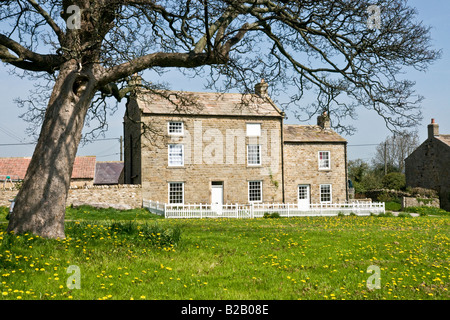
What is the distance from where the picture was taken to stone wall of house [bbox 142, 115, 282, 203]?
2992 cm

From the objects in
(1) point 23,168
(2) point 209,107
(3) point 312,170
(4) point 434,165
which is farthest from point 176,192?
(1) point 23,168

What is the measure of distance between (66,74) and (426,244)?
37.1 feet

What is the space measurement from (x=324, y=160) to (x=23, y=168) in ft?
107

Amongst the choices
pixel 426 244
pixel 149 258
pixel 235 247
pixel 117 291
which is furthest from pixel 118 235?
pixel 426 244

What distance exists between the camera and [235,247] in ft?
36.3

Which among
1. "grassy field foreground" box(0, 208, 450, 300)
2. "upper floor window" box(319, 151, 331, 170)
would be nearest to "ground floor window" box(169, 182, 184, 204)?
"upper floor window" box(319, 151, 331, 170)

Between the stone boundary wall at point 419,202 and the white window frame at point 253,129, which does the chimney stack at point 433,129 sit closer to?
the stone boundary wall at point 419,202

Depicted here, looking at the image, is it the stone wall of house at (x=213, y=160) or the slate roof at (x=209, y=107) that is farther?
the slate roof at (x=209, y=107)

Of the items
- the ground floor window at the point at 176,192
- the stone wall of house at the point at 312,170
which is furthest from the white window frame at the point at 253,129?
the ground floor window at the point at 176,192

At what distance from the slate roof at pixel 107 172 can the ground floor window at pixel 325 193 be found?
25.7m

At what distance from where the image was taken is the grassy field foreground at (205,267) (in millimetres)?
6707

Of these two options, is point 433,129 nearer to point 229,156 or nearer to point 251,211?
point 229,156
